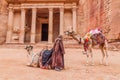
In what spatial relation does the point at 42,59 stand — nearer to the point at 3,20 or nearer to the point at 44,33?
the point at 3,20

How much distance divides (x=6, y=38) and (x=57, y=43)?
802 inches

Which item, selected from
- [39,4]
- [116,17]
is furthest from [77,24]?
[116,17]

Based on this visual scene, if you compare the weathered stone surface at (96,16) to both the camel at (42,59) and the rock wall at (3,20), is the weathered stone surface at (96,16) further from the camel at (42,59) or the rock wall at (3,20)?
the camel at (42,59)

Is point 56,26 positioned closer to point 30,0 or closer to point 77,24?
point 77,24

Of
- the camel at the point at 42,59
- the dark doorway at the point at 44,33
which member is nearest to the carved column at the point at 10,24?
the dark doorway at the point at 44,33

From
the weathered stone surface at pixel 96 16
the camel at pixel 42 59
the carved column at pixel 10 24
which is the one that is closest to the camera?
the camel at pixel 42 59

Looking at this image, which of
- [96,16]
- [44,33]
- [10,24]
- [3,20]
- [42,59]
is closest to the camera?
[42,59]

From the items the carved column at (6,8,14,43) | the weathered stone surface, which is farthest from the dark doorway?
the weathered stone surface

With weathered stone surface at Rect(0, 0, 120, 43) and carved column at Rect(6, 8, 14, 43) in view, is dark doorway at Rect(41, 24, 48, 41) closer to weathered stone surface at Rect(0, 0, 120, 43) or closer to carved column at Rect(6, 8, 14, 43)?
carved column at Rect(6, 8, 14, 43)

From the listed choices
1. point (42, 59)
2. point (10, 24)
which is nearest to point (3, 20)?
point (10, 24)

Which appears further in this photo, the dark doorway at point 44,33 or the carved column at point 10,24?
the dark doorway at point 44,33

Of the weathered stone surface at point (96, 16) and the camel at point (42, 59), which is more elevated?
the weathered stone surface at point (96, 16)

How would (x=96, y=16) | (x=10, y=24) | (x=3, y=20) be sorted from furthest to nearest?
(x=3, y=20)
(x=10, y=24)
(x=96, y=16)

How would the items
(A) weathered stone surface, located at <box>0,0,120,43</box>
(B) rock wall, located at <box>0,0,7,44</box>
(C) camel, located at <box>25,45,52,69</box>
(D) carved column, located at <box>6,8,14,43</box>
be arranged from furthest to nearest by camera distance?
(B) rock wall, located at <box>0,0,7,44</box>
(D) carved column, located at <box>6,8,14,43</box>
(A) weathered stone surface, located at <box>0,0,120,43</box>
(C) camel, located at <box>25,45,52,69</box>
